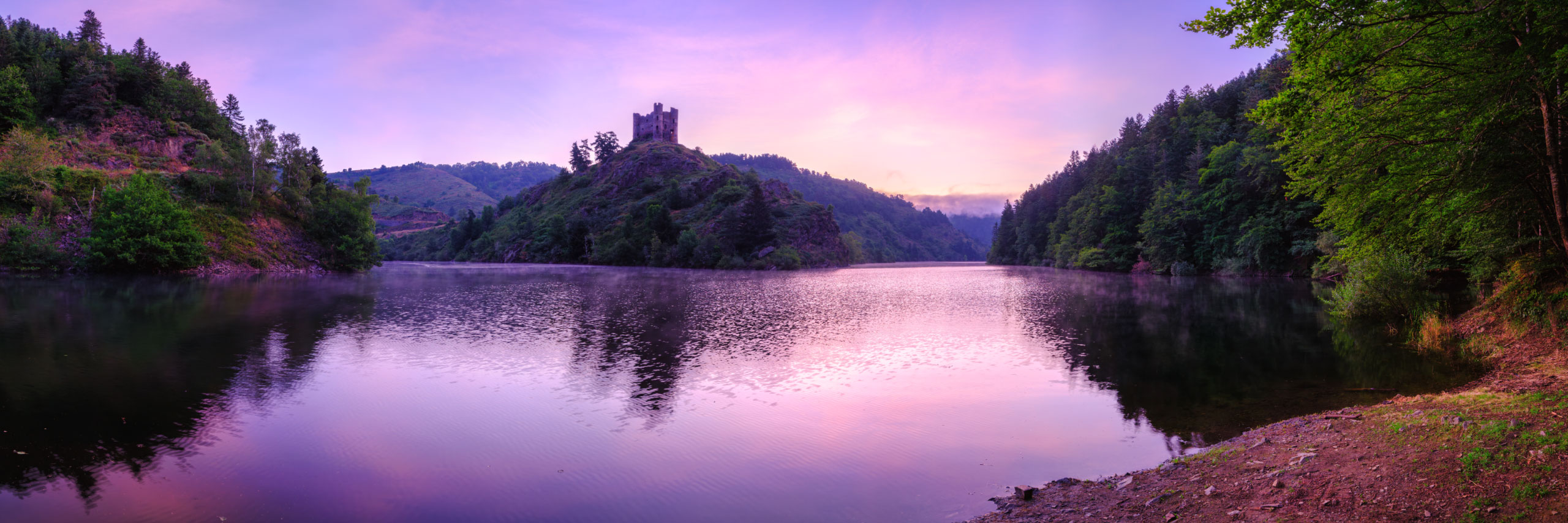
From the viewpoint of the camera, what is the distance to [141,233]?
50.7 m

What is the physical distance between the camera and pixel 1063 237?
373 feet

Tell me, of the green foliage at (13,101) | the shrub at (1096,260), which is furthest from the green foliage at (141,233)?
the shrub at (1096,260)

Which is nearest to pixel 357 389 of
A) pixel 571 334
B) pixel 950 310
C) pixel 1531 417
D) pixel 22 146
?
pixel 571 334

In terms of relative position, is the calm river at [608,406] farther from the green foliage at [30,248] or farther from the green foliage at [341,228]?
the green foliage at [341,228]

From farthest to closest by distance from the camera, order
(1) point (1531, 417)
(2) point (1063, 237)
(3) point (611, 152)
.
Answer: (3) point (611, 152)
(2) point (1063, 237)
(1) point (1531, 417)

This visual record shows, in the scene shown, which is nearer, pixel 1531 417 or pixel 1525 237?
pixel 1531 417

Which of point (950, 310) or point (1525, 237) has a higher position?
point (1525, 237)

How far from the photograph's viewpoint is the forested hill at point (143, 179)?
48.7 metres

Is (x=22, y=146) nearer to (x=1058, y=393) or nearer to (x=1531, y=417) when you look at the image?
(x=1058, y=393)

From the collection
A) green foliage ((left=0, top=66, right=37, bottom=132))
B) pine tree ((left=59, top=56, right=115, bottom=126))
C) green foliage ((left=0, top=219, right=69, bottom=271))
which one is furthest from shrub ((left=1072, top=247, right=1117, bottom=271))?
pine tree ((left=59, top=56, right=115, bottom=126))

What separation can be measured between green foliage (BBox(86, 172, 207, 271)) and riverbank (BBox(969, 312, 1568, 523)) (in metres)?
67.1

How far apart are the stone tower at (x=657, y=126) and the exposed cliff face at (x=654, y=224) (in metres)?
9.72

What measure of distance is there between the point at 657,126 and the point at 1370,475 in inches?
7650

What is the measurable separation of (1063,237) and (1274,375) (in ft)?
342
